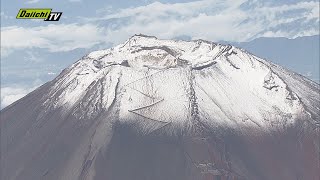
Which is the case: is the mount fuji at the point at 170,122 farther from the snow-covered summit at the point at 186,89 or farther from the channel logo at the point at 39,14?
the channel logo at the point at 39,14

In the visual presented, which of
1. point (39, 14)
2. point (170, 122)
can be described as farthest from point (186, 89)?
point (39, 14)

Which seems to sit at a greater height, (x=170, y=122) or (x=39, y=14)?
(x=39, y=14)

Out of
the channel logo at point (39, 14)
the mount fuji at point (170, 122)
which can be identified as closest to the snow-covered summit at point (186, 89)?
the mount fuji at point (170, 122)

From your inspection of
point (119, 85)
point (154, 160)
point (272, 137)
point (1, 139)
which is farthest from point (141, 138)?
point (1, 139)

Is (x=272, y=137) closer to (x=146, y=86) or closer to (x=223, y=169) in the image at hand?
(x=223, y=169)

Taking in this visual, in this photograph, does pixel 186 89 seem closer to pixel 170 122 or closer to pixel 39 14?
pixel 170 122
